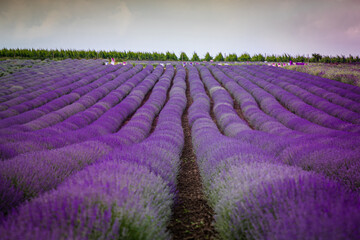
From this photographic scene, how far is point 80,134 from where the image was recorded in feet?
18.5

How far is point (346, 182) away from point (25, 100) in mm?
13731

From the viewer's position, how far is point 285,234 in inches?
52.7

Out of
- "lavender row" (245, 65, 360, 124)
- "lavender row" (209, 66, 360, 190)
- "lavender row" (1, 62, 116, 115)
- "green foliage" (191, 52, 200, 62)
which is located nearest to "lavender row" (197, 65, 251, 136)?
"lavender row" (209, 66, 360, 190)

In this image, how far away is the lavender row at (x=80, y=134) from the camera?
400 cm

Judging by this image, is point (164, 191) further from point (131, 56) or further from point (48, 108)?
point (131, 56)

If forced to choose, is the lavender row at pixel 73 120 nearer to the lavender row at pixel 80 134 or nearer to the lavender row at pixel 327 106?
the lavender row at pixel 80 134

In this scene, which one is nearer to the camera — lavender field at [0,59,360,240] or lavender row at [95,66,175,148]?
lavender field at [0,59,360,240]

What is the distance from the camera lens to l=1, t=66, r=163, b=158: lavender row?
400 centimetres

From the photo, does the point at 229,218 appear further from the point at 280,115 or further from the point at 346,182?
the point at 280,115

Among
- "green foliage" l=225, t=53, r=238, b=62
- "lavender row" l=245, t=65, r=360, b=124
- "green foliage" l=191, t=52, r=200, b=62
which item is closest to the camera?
"lavender row" l=245, t=65, r=360, b=124

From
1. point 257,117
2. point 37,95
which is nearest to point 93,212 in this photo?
point 257,117

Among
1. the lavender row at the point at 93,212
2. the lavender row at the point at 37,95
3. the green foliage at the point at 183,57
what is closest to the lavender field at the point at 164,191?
the lavender row at the point at 93,212

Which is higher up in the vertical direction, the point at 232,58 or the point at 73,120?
the point at 232,58

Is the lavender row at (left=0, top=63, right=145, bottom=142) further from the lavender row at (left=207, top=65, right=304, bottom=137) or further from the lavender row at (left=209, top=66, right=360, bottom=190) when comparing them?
the lavender row at (left=207, top=65, right=304, bottom=137)
